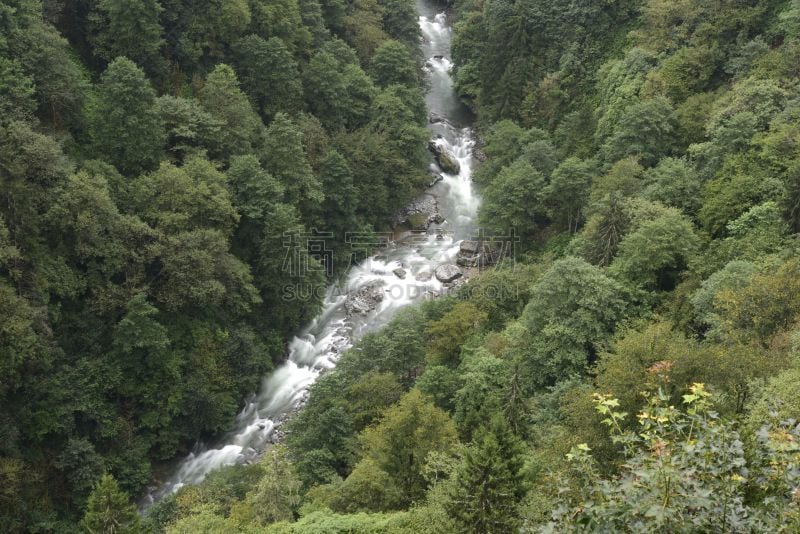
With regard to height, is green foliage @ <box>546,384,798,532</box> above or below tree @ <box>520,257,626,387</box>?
above

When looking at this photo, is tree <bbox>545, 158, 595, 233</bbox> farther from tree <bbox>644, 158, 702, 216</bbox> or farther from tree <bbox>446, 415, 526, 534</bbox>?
tree <bbox>446, 415, 526, 534</bbox>

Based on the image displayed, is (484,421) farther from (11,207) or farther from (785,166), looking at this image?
(11,207)

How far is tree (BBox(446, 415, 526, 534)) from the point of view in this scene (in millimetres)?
14594

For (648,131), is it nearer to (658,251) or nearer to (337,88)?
(658,251)

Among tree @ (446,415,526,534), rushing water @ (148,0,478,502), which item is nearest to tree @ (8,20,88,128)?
rushing water @ (148,0,478,502)

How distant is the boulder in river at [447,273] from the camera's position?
4388cm

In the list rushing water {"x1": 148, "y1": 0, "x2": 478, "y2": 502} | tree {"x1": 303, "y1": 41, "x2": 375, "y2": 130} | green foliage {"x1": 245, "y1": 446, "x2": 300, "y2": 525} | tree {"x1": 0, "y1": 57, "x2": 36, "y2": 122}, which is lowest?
rushing water {"x1": 148, "y1": 0, "x2": 478, "y2": 502}

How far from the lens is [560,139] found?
161 ft

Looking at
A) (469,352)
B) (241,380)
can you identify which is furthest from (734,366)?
(241,380)

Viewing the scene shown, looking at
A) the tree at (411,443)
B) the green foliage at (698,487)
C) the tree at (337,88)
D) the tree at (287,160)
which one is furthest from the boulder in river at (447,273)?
the green foliage at (698,487)

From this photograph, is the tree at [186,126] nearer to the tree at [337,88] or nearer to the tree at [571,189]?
the tree at [337,88]

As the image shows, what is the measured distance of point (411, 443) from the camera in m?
21.5

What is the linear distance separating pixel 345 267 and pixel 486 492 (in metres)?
31.3

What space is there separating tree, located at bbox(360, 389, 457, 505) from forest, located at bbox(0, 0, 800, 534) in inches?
4.2
